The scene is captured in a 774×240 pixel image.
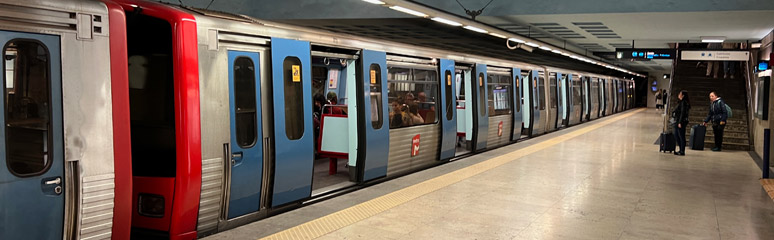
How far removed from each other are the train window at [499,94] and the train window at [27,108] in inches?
380

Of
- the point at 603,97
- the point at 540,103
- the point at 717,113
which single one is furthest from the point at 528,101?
the point at 603,97

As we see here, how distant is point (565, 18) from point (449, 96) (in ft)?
10.3

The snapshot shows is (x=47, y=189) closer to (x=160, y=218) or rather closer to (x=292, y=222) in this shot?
(x=160, y=218)

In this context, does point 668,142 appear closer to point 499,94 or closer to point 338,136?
point 499,94

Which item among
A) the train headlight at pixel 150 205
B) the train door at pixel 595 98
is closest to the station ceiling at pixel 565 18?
the train headlight at pixel 150 205

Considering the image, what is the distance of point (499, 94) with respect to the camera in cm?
1344

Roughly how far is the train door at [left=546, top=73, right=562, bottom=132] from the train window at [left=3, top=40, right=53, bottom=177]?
15.6m

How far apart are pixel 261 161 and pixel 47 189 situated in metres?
2.21

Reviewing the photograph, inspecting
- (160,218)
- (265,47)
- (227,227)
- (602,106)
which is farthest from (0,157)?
(602,106)

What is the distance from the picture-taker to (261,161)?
6016 millimetres

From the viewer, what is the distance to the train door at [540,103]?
16.4m

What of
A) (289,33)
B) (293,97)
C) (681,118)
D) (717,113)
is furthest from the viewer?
(717,113)

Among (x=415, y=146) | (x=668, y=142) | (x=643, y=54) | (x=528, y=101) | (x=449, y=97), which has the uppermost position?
(x=643, y=54)

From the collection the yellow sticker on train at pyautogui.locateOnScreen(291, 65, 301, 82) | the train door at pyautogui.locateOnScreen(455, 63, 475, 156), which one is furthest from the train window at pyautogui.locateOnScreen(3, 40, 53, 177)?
the train door at pyautogui.locateOnScreen(455, 63, 475, 156)
